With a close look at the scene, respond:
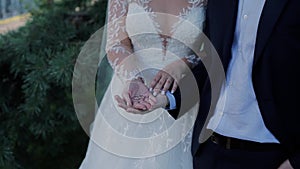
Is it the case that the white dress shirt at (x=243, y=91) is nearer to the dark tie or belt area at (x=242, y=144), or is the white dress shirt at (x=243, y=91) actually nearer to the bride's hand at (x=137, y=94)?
the dark tie or belt area at (x=242, y=144)

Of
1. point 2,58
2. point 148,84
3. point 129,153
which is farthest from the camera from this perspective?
point 2,58

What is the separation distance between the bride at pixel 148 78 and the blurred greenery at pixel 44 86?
574 mm

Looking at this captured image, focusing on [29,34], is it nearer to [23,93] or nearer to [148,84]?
[23,93]

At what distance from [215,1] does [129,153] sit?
60 cm

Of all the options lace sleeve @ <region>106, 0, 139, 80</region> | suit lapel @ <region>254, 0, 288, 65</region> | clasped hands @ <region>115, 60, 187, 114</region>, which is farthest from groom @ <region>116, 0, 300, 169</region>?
lace sleeve @ <region>106, 0, 139, 80</region>

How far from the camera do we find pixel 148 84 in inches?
57.8

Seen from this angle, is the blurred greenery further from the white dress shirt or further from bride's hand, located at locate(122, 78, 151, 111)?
the white dress shirt

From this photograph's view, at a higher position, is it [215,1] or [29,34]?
[215,1]

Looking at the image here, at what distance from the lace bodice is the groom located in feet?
0.63

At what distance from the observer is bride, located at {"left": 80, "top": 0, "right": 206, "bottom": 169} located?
4.54 ft

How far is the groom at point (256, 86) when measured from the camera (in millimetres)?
1141

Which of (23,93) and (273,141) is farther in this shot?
(23,93)

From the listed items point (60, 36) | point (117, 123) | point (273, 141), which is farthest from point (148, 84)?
point (60, 36)

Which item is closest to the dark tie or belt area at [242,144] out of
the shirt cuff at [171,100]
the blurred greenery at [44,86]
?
the shirt cuff at [171,100]
